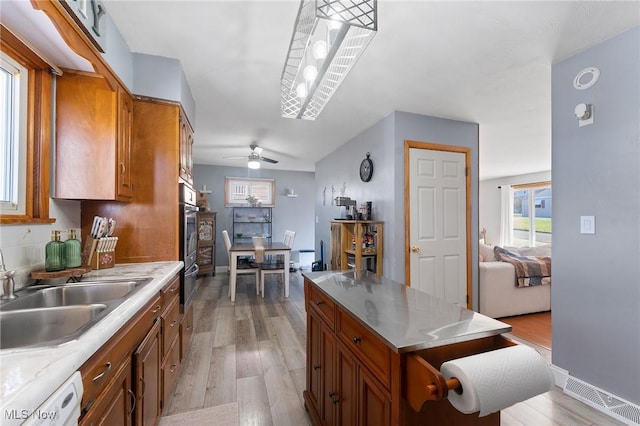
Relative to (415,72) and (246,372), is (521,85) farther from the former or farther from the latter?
(246,372)

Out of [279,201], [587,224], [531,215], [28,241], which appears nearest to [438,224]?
[587,224]

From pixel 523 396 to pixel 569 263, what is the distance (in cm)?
182

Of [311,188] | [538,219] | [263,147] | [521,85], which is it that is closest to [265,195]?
[311,188]

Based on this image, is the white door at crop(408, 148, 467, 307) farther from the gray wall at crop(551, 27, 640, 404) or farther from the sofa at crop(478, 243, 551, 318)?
the gray wall at crop(551, 27, 640, 404)

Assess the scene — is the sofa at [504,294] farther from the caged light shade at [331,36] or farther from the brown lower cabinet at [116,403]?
the brown lower cabinet at [116,403]

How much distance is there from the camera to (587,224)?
75.3 inches

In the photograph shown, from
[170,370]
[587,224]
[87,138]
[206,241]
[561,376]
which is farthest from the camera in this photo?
[206,241]

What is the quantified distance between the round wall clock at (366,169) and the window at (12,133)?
311 centimetres

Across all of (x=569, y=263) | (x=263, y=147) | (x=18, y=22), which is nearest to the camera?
(x=18, y=22)

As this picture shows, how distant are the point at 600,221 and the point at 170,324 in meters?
3.02

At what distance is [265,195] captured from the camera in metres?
6.69

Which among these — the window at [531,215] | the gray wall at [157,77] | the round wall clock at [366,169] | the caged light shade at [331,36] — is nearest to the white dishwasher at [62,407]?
the caged light shade at [331,36]

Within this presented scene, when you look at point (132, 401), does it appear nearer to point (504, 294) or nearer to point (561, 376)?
point (561, 376)

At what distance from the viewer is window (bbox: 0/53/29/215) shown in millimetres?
1339
